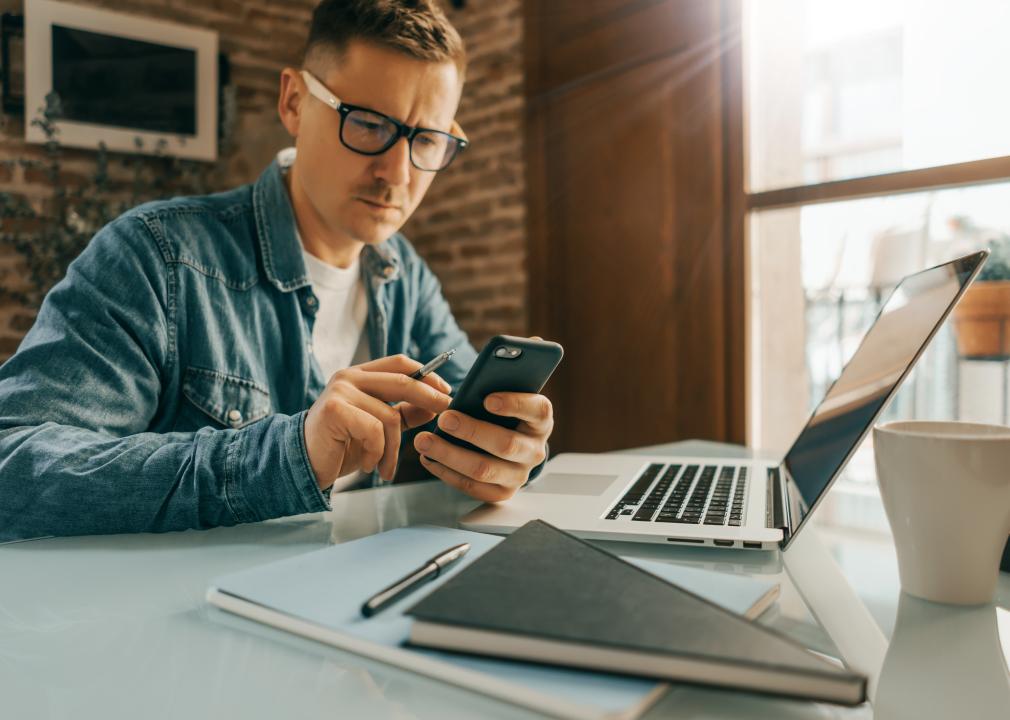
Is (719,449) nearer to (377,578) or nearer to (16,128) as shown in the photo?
(377,578)

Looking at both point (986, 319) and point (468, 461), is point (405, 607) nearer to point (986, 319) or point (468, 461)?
point (468, 461)

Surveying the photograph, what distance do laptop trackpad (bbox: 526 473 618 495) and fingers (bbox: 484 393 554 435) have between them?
10 cm

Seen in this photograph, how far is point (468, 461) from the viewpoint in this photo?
880 millimetres

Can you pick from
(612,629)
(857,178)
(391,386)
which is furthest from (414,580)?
(857,178)

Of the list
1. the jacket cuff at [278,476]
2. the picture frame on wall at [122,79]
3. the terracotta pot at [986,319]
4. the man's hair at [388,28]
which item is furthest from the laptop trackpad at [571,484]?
the picture frame on wall at [122,79]

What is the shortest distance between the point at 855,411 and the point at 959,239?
62.4 inches

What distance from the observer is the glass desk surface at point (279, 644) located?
44 centimetres

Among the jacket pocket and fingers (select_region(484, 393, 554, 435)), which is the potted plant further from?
the jacket pocket

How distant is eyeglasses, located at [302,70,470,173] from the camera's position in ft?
3.86

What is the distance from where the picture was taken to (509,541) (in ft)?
1.85

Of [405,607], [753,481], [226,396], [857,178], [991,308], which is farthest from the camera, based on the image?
[857,178]

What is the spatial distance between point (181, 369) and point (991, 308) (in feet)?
6.68

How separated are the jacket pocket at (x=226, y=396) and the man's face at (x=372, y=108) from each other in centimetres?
31

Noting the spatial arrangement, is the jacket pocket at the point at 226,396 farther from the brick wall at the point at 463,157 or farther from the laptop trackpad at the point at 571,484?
the brick wall at the point at 463,157
